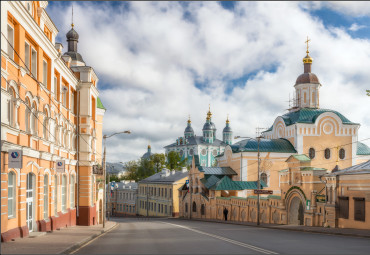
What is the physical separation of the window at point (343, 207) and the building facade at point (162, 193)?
4029cm

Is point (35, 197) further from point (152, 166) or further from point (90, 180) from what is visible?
point (152, 166)

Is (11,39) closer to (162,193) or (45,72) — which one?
(45,72)

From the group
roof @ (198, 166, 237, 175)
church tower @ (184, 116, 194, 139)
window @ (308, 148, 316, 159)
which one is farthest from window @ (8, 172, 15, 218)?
church tower @ (184, 116, 194, 139)

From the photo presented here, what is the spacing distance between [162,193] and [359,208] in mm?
51027

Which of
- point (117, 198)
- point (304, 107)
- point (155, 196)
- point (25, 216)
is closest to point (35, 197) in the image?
point (25, 216)

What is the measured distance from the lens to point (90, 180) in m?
34.9

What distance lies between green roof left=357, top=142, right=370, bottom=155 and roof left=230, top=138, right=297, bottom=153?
10053 mm

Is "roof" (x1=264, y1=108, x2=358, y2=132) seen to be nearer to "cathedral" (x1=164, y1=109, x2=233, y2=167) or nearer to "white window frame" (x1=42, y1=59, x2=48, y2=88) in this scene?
"white window frame" (x1=42, y1=59, x2=48, y2=88)

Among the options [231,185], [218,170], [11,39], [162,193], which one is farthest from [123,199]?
[11,39]

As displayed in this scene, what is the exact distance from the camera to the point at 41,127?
23594mm

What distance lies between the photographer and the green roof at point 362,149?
205 feet

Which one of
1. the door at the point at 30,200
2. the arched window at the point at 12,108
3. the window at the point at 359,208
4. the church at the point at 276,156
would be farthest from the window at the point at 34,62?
the church at the point at 276,156

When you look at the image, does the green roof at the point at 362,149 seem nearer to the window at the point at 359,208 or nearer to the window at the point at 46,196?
the window at the point at 359,208

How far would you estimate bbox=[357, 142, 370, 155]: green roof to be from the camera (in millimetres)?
→ 62356
